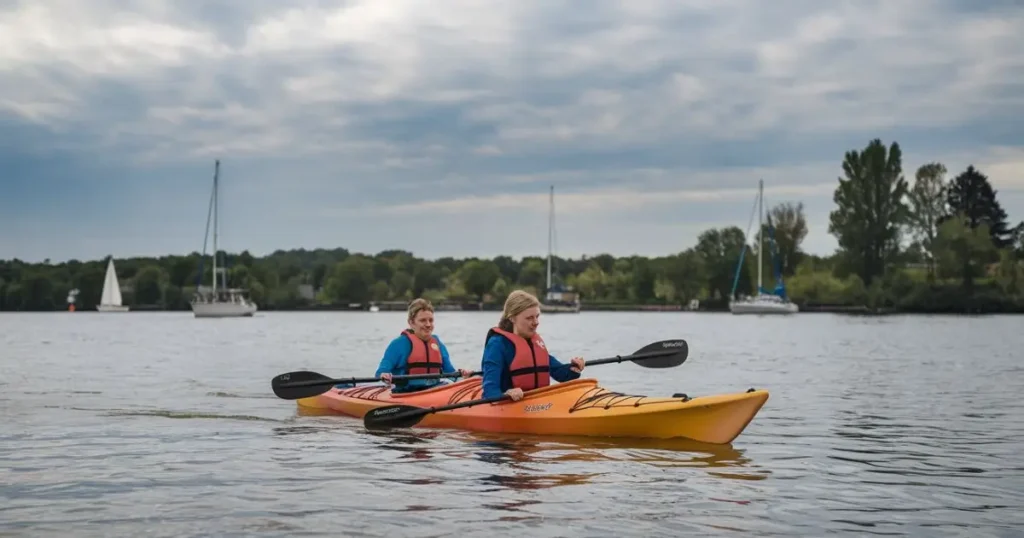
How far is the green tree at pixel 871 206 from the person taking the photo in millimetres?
85000

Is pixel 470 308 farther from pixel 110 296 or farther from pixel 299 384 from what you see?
pixel 299 384

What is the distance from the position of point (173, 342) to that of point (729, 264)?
76836 mm

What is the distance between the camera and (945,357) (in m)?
30.9

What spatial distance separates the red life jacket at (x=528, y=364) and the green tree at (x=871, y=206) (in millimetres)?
78382

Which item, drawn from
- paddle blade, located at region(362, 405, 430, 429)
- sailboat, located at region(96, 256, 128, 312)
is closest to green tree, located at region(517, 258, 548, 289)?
sailboat, located at region(96, 256, 128, 312)

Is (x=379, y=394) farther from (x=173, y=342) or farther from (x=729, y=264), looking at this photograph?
(x=729, y=264)

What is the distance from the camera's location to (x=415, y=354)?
13.5m

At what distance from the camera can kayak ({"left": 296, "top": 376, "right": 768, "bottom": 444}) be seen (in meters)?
10.6

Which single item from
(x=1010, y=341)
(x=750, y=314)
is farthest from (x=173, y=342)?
(x=750, y=314)

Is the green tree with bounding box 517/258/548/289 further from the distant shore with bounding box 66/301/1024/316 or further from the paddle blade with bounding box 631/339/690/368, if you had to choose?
the paddle blade with bounding box 631/339/690/368

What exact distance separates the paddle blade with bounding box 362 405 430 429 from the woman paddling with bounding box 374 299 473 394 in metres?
1.23

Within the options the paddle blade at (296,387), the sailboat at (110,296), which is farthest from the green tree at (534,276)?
the paddle blade at (296,387)

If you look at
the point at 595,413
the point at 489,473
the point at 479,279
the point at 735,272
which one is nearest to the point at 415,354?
the point at 595,413

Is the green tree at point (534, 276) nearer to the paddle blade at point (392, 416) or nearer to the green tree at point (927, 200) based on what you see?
the green tree at point (927, 200)
